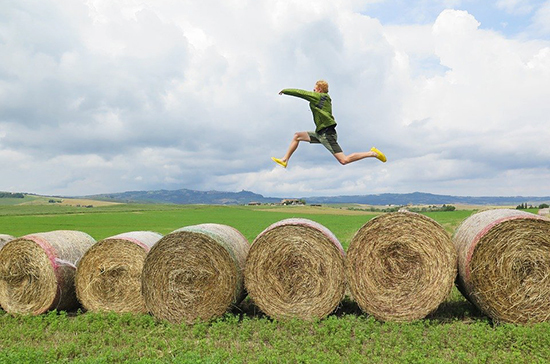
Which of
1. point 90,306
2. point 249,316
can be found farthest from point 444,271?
point 90,306

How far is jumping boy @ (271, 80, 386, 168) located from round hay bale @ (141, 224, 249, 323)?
6.29 ft

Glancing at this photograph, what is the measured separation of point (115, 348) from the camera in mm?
6383

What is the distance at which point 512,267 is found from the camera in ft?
23.1

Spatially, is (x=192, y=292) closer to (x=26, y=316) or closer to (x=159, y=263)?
(x=159, y=263)

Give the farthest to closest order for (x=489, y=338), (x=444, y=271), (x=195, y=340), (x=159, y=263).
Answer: (x=159, y=263)
(x=444, y=271)
(x=195, y=340)
(x=489, y=338)

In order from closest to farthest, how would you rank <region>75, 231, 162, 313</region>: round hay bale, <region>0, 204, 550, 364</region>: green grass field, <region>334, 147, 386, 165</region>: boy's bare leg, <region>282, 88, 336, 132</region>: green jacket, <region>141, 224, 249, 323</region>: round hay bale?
<region>0, 204, 550, 364</region>: green grass field → <region>282, 88, 336, 132</region>: green jacket → <region>141, 224, 249, 323</region>: round hay bale → <region>334, 147, 386, 165</region>: boy's bare leg → <region>75, 231, 162, 313</region>: round hay bale

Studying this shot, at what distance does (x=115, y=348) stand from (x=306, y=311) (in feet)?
9.90

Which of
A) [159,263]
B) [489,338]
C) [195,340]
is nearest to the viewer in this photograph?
[489,338]

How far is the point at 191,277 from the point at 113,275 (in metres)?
1.79

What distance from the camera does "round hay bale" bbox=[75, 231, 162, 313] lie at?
8219mm

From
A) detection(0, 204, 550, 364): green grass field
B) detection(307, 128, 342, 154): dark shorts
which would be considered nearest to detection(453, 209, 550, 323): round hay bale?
detection(0, 204, 550, 364): green grass field

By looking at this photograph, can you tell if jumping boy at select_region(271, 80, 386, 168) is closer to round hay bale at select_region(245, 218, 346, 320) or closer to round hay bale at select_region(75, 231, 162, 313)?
round hay bale at select_region(245, 218, 346, 320)

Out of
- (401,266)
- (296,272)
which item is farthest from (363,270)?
(296,272)

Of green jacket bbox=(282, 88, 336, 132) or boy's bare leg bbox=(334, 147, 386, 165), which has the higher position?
green jacket bbox=(282, 88, 336, 132)
